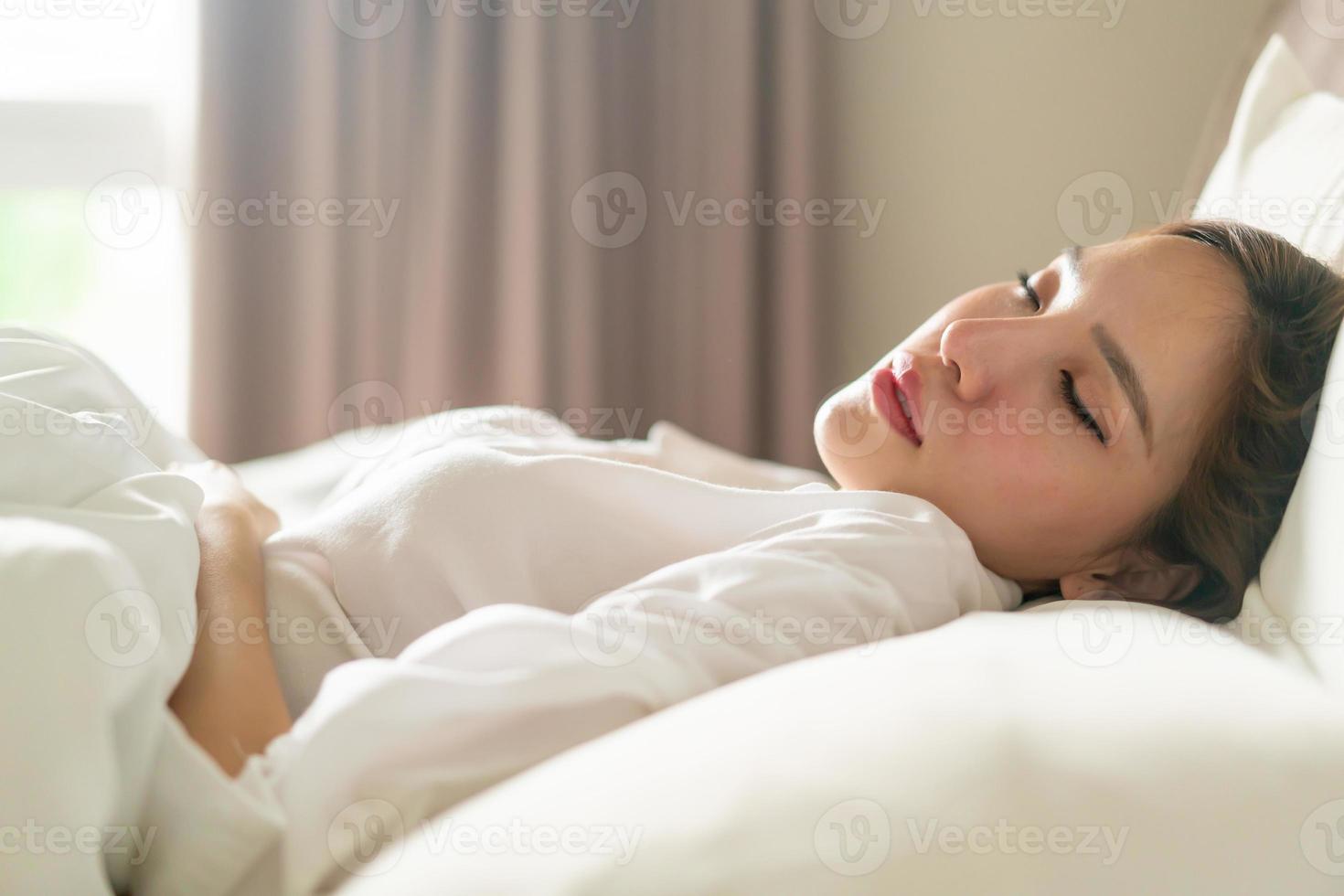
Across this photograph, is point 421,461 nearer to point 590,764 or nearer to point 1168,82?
point 590,764

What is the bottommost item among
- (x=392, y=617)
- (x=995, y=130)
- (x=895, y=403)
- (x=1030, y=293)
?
(x=392, y=617)

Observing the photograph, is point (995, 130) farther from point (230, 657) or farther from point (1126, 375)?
point (230, 657)

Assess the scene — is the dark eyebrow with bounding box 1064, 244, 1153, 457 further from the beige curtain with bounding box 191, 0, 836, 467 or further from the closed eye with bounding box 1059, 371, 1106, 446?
the beige curtain with bounding box 191, 0, 836, 467

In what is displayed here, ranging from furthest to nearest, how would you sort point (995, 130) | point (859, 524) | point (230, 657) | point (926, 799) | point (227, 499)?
point (995, 130), point (227, 499), point (859, 524), point (230, 657), point (926, 799)

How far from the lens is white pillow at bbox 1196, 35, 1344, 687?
0.70m

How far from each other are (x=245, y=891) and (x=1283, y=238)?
104 centimetres

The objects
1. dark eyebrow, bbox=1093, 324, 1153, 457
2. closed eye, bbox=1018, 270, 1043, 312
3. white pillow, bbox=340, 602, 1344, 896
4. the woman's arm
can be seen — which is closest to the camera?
white pillow, bbox=340, 602, 1344, 896

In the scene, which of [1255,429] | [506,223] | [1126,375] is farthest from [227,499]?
[506,223]

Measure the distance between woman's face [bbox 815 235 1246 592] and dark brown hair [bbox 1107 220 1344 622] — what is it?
17mm

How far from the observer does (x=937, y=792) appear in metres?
0.49

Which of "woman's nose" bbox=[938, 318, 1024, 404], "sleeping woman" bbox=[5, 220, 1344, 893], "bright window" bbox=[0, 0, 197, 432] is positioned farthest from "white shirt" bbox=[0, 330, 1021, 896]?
"bright window" bbox=[0, 0, 197, 432]

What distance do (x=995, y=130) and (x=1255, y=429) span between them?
60.5 inches

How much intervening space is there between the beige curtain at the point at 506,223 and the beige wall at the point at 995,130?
12cm

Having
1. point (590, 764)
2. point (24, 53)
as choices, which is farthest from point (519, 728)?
point (24, 53)
